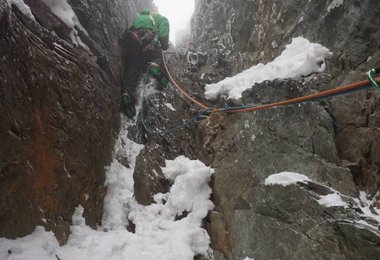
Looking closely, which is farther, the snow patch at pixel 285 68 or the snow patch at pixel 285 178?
the snow patch at pixel 285 68

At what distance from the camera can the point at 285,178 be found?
4.41 m

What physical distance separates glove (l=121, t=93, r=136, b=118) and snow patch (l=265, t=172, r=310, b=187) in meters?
4.65

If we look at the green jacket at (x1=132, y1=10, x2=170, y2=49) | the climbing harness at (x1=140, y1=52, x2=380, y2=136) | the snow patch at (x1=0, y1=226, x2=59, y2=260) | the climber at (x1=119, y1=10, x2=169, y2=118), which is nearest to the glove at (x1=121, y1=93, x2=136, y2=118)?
the climbing harness at (x1=140, y1=52, x2=380, y2=136)

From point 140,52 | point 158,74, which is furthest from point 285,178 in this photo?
point 140,52

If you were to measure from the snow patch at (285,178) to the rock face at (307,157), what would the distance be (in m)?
0.08

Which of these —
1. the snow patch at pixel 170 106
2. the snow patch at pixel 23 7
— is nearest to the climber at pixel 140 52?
the snow patch at pixel 170 106

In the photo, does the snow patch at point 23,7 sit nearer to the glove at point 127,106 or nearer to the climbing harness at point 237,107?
the climbing harness at point 237,107

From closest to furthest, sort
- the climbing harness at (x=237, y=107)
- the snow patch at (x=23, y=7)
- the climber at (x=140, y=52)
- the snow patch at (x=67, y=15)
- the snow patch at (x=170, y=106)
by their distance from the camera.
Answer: the climbing harness at (x=237, y=107)
the snow patch at (x=23, y=7)
the snow patch at (x=67, y=15)
the snow patch at (x=170, y=106)
the climber at (x=140, y=52)

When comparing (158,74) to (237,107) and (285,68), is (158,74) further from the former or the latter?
(237,107)

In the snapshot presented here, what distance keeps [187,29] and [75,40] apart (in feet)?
35.3

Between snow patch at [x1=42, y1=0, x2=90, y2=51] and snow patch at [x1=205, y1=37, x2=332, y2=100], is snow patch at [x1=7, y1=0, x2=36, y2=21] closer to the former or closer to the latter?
snow patch at [x1=42, y1=0, x2=90, y2=51]

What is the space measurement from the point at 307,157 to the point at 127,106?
5058 mm

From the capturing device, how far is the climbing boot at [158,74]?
871 cm

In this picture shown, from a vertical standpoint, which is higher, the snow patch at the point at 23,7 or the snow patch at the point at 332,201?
the snow patch at the point at 23,7
